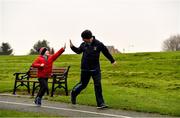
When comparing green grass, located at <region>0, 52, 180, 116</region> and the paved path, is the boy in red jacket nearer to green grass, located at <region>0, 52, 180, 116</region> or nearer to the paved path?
the paved path

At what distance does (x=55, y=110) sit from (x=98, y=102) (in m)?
1.25

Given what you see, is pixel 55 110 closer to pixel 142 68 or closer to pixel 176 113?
pixel 176 113

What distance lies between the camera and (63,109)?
41.3 feet

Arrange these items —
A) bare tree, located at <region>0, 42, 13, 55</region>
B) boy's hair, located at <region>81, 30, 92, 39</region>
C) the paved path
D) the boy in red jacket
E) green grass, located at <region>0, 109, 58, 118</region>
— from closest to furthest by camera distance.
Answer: green grass, located at <region>0, 109, 58, 118</region>
the paved path
boy's hair, located at <region>81, 30, 92, 39</region>
the boy in red jacket
bare tree, located at <region>0, 42, 13, 55</region>

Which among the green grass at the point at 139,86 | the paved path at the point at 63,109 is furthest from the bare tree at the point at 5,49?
the paved path at the point at 63,109

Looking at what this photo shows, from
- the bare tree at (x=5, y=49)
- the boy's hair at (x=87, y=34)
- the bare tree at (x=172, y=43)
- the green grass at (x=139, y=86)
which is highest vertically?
the bare tree at (x=172, y=43)

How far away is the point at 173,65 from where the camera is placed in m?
27.0

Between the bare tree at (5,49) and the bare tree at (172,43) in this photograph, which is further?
the bare tree at (172,43)

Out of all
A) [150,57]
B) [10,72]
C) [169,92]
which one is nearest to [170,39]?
[150,57]

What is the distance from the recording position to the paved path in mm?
11734

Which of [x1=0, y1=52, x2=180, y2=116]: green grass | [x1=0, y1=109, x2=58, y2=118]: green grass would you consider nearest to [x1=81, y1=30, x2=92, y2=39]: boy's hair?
[x1=0, y1=52, x2=180, y2=116]: green grass

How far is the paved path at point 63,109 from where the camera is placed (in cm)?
1173

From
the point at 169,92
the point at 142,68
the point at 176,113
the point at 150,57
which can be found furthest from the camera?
the point at 150,57

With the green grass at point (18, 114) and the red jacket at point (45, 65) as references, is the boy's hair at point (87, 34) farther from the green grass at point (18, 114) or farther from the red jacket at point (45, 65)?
the green grass at point (18, 114)
